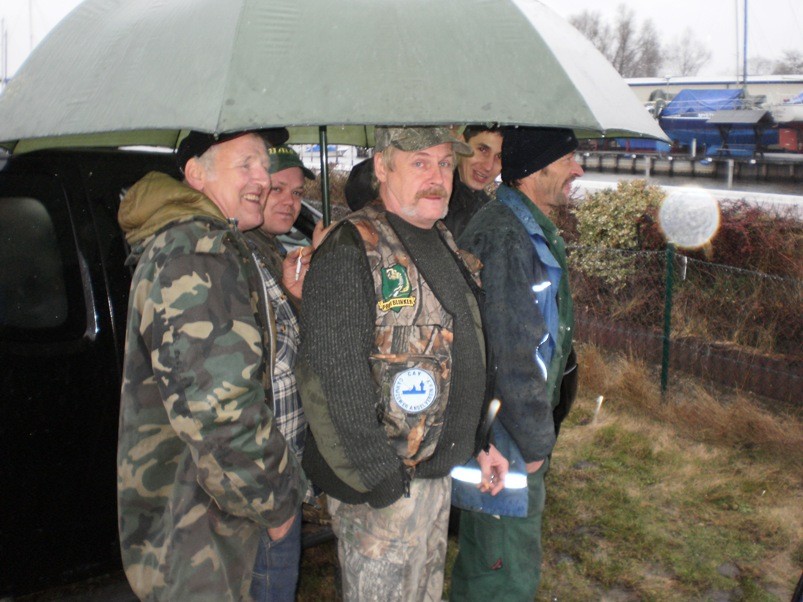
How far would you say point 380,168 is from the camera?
229 cm

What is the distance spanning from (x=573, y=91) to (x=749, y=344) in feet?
16.5

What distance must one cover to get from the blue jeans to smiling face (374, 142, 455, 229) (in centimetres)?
102

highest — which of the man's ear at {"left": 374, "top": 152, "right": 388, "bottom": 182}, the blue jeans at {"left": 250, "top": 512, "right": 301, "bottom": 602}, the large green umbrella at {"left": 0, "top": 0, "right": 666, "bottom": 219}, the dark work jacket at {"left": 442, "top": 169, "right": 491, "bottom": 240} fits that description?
the large green umbrella at {"left": 0, "top": 0, "right": 666, "bottom": 219}

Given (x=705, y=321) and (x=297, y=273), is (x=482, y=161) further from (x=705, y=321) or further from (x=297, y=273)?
(x=705, y=321)

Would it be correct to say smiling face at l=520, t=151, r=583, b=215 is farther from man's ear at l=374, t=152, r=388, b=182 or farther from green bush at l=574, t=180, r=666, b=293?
green bush at l=574, t=180, r=666, b=293

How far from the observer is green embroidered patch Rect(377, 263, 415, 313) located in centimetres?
206

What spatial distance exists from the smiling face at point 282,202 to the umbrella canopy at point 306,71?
1029 millimetres

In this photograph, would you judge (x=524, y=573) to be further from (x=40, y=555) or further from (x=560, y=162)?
(x=40, y=555)

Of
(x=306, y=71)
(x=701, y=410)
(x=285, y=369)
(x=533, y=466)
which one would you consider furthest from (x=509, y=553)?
(x=701, y=410)

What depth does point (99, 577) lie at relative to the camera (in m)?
2.92

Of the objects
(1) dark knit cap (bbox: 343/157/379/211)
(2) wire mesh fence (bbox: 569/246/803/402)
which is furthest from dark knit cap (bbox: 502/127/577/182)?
(2) wire mesh fence (bbox: 569/246/803/402)

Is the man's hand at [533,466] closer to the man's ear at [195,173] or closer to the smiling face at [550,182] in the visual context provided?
the smiling face at [550,182]

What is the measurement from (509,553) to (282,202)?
160 centimetres

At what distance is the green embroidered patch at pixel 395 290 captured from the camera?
2062 millimetres
